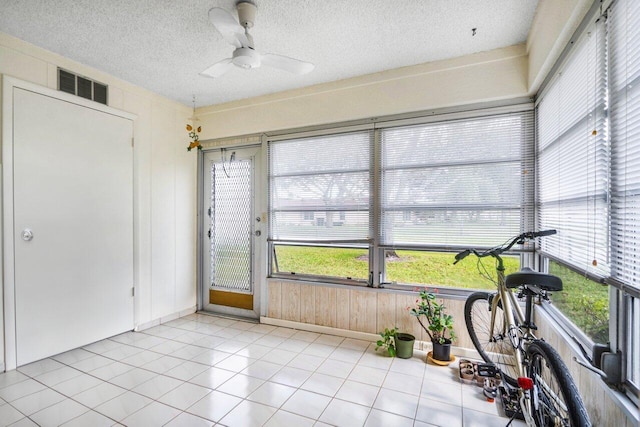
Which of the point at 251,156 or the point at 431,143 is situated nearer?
the point at 431,143

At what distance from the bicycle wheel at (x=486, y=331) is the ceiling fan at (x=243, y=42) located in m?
2.38

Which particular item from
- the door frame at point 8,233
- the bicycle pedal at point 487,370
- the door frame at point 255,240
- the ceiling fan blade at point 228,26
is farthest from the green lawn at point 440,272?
the door frame at point 8,233

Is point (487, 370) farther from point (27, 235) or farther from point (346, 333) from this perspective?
point (27, 235)

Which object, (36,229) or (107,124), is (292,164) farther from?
(36,229)

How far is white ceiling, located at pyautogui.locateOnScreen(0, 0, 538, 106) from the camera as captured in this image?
85.4 inches

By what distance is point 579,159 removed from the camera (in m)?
1.75

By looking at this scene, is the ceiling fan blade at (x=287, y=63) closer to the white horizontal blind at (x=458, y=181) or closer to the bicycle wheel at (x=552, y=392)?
the white horizontal blind at (x=458, y=181)

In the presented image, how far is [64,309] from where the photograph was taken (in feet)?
9.37

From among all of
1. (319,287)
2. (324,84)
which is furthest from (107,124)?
(319,287)

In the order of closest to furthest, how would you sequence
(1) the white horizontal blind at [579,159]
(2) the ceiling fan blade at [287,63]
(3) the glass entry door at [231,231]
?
(1) the white horizontal blind at [579,159] < (2) the ceiling fan blade at [287,63] < (3) the glass entry door at [231,231]

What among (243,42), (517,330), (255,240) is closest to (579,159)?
(517,330)

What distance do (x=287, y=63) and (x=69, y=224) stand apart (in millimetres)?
2532

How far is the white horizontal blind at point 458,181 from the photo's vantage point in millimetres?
2691

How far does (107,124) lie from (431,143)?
3.35 metres
